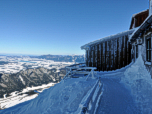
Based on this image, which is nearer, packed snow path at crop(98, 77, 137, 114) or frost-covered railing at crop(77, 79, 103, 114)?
frost-covered railing at crop(77, 79, 103, 114)

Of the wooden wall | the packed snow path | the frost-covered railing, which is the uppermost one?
the wooden wall

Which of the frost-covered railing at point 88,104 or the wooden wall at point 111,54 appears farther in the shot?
the wooden wall at point 111,54

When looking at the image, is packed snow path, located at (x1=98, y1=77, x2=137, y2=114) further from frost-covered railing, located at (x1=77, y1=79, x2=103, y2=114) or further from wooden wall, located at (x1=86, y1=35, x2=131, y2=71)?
wooden wall, located at (x1=86, y1=35, x2=131, y2=71)

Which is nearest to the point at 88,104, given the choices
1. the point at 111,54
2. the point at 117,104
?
the point at 117,104

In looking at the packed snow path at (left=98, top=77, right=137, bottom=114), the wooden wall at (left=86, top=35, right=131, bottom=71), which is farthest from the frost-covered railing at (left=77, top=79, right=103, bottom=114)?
the wooden wall at (left=86, top=35, right=131, bottom=71)

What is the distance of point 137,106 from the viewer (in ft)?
11.5

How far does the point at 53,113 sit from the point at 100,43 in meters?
8.21

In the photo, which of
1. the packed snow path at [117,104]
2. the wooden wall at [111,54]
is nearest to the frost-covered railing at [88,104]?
the packed snow path at [117,104]

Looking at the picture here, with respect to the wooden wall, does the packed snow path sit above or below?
below

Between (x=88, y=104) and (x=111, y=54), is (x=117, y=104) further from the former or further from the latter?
(x=111, y=54)

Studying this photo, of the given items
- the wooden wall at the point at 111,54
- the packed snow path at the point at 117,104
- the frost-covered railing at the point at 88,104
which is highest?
the wooden wall at the point at 111,54

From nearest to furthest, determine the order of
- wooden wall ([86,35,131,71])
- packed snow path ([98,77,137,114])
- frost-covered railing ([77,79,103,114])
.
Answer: frost-covered railing ([77,79,103,114]) → packed snow path ([98,77,137,114]) → wooden wall ([86,35,131,71])

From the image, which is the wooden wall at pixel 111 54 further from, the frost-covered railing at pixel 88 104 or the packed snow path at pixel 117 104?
the frost-covered railing at pixel 88 104

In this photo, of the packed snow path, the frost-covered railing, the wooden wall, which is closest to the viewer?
the frost-covered railing
